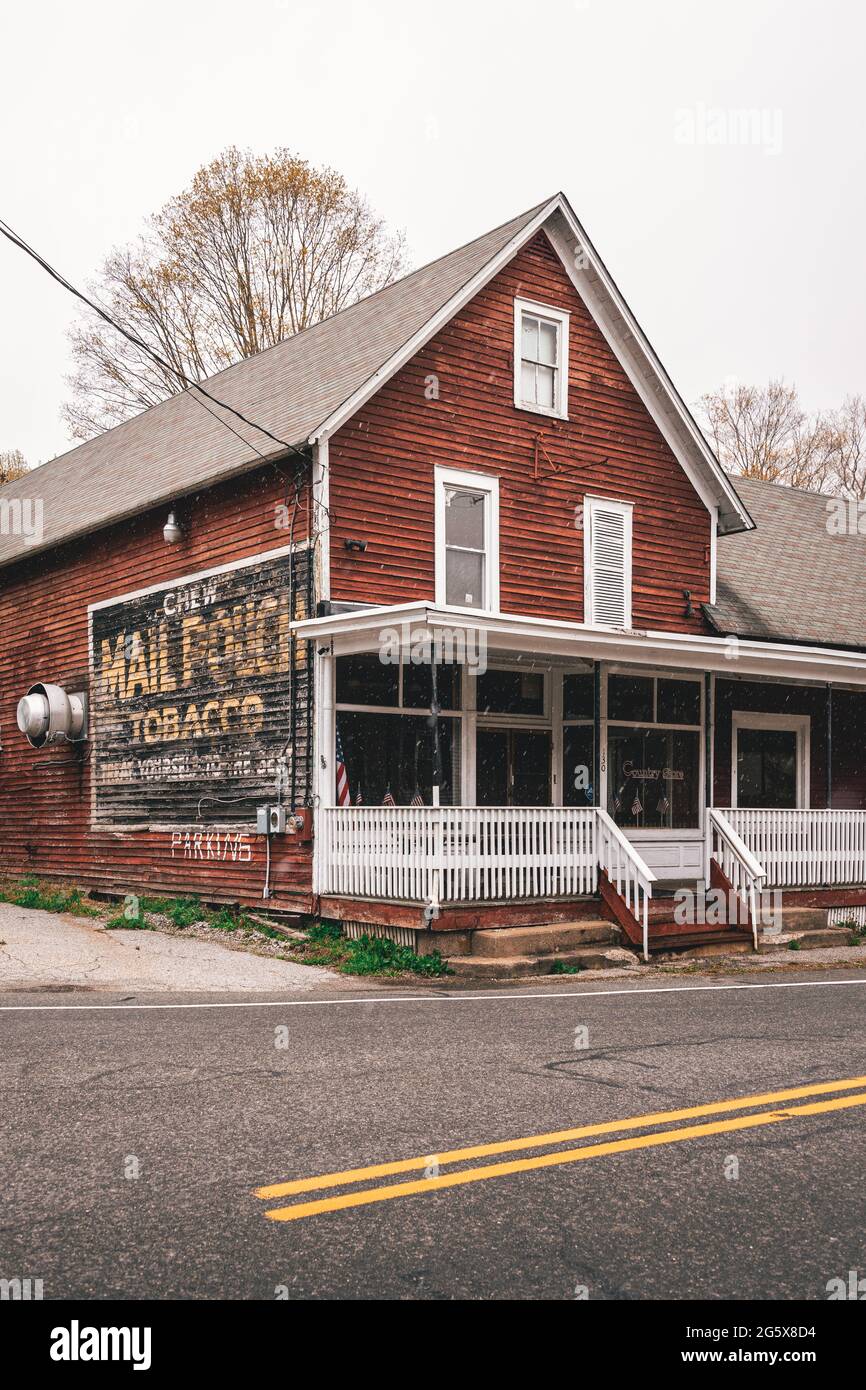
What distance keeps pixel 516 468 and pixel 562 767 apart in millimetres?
4122

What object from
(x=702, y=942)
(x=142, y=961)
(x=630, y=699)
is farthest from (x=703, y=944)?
(x=142, y=961)

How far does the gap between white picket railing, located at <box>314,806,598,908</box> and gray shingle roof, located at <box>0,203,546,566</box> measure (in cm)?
477

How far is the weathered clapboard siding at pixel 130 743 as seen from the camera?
52.3 feet

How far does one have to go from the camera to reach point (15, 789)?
22.5 metres

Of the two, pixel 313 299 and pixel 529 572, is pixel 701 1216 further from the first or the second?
pixel 313 299

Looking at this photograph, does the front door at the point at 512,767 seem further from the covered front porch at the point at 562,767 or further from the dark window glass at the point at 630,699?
the dark window glass at the point at 630,699

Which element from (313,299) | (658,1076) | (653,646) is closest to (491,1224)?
(658,1076)

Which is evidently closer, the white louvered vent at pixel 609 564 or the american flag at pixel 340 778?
the american flag at pixel 340 778

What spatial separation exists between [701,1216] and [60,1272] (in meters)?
2.23

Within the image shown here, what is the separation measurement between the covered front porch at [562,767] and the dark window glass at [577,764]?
0.09 feet

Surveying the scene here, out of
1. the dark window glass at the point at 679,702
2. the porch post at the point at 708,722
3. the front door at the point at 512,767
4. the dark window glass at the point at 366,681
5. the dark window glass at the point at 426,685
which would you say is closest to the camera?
the dark window glass at the point at 366,681

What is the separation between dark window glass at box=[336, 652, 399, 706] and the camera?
51.7 ft

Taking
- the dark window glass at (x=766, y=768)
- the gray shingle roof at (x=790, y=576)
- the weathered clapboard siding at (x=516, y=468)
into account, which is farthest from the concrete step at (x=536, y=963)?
the dark window glass at (x=766, y=768)

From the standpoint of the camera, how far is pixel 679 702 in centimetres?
1898
